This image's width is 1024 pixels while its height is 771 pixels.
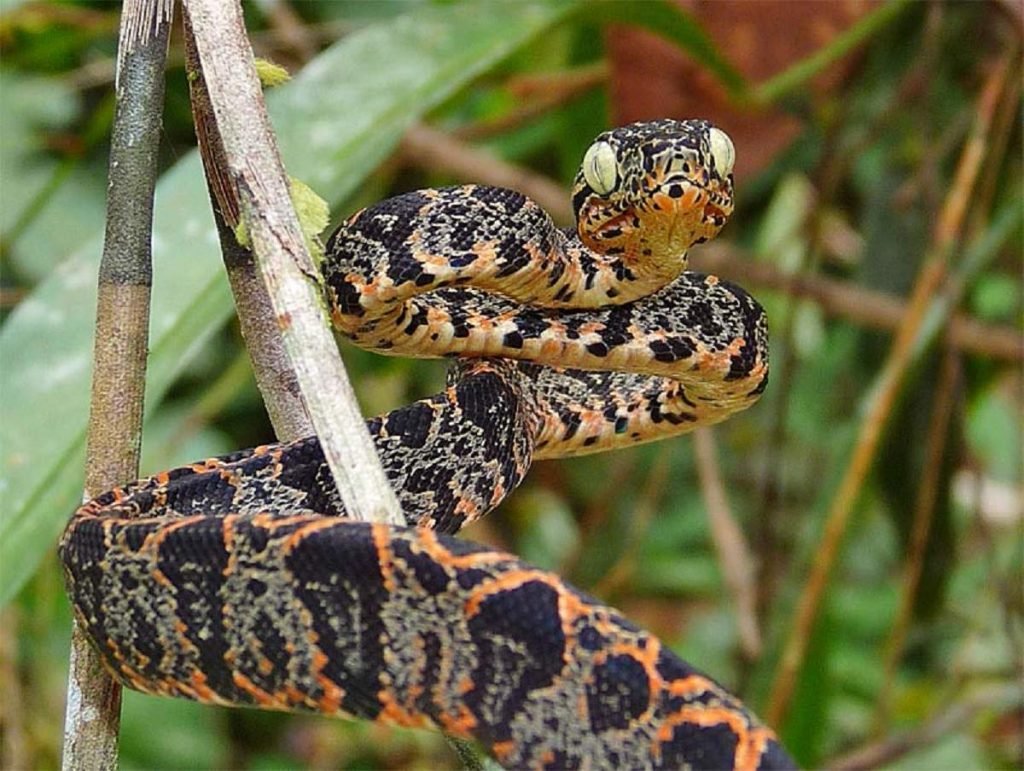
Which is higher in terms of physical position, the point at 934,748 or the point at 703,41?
the point at 703,41

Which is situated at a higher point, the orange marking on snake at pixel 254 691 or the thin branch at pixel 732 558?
the orange marking on snake at pixel 254 691

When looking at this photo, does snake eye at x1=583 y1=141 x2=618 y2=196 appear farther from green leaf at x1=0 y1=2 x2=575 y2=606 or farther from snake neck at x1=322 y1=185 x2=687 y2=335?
green leaf at x1=0 y1=2 x2=575 y2=606

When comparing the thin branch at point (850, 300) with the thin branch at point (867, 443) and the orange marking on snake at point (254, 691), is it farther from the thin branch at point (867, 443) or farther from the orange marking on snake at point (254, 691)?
the orange marking on snake at point (254, 691)

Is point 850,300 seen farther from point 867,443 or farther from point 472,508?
point 472,508

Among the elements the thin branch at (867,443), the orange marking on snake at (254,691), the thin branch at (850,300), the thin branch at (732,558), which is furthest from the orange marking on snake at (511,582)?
the thin branch at (850,300)

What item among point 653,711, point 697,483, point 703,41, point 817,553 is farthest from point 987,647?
point 653,711

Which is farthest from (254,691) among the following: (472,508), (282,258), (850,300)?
(850,300)

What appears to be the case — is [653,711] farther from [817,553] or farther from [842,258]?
[842,258]
